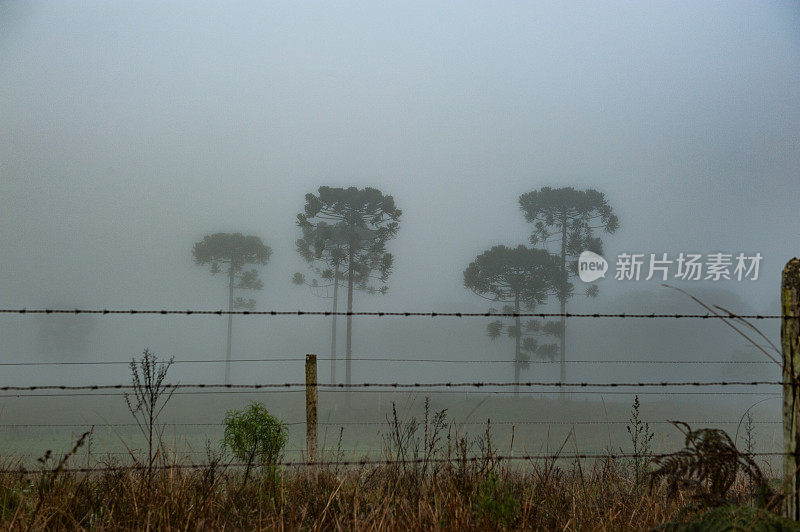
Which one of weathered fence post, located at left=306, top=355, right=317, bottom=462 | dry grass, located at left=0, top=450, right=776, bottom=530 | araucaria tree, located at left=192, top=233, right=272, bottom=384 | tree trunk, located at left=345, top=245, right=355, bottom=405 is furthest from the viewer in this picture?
araucaria tree, located at left=192, top=233, right=272, bottom=384

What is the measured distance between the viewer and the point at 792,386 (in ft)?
11.3

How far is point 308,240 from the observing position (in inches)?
1606

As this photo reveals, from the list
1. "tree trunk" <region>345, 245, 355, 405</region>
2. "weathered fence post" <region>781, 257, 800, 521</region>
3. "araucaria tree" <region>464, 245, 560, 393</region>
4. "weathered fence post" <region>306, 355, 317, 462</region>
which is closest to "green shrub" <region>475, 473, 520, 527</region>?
"weathered fence post" <region>781, 257, 800, 521</region>

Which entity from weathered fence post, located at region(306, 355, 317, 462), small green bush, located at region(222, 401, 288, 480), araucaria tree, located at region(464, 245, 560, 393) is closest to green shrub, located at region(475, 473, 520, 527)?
weathered fence post, located at region(306, 355, 317, 462)

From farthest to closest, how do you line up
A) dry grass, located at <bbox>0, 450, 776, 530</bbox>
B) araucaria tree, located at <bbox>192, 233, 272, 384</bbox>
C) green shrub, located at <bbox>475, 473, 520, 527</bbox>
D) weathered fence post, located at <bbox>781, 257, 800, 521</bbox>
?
araucaria tree, located at <bbox>192, 233, 272, 384</bbox> → green shrub, located at <bbox>475, 473, 520, 527</bbox> → dry grass, located at <bbox>0, 450, 776, 530</bbox> → weathered fence post, located at <bbox>781, 257, 800, 521</bbox>

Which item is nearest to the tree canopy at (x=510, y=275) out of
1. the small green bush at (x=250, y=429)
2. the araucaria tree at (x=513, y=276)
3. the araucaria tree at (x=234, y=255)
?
the araucaria tree at (x=513, y=276)

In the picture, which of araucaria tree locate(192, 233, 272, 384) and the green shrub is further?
araucaria tree locate(192, 233, 272, 384)

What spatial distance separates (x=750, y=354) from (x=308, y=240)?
115 feet

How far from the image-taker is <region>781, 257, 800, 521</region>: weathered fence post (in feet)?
11.2

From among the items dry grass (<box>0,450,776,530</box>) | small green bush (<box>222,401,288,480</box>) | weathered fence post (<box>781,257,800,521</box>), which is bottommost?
small green bush (<box>222,401,288,480</box>)

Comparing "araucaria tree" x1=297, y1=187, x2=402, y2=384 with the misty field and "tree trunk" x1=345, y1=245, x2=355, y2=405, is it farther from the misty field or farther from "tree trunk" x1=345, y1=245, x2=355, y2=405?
the misty field

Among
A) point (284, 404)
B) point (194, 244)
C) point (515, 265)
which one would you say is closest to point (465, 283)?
point (515, 265)

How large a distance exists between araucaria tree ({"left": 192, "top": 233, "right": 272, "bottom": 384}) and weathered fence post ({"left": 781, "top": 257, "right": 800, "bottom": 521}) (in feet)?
149

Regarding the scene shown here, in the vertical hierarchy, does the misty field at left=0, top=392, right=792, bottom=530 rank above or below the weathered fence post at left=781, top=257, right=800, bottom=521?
below
